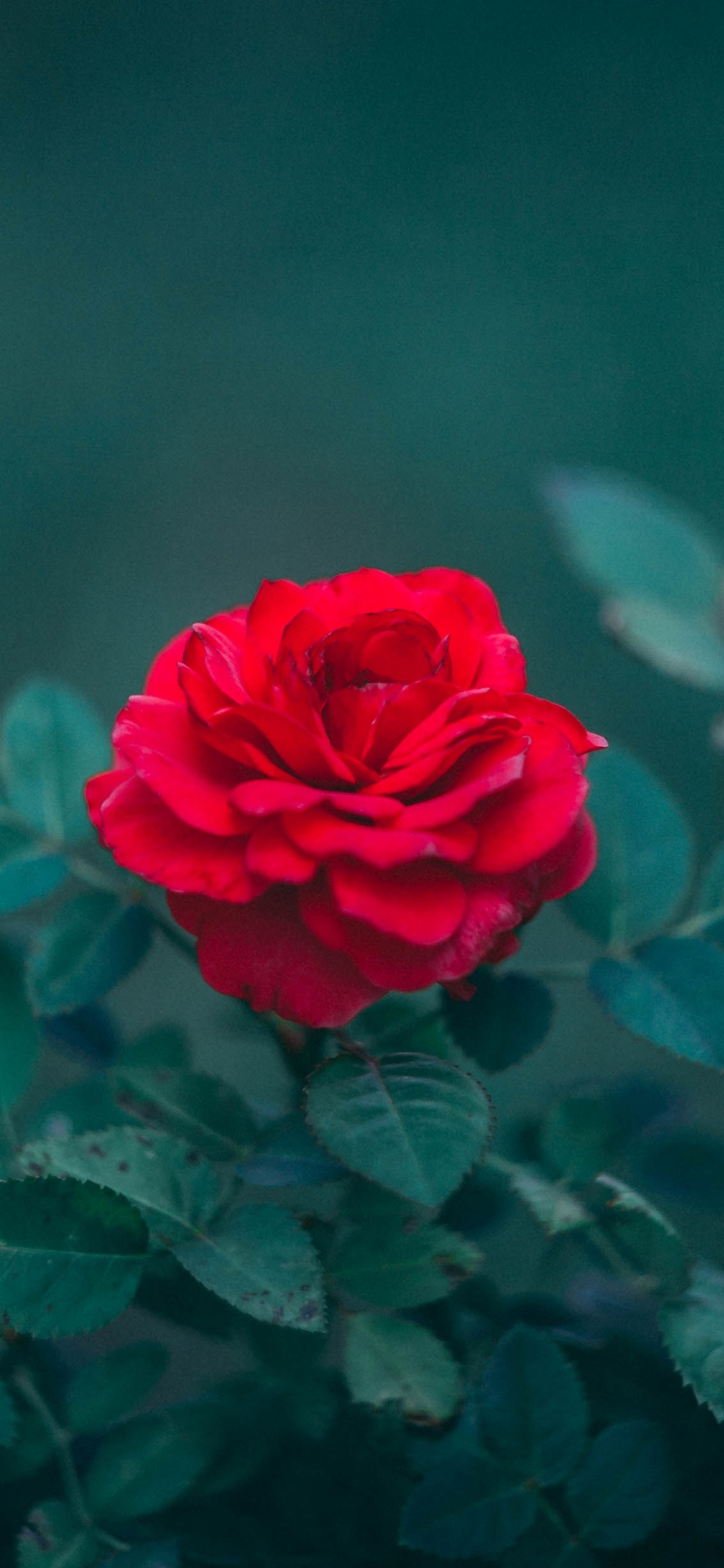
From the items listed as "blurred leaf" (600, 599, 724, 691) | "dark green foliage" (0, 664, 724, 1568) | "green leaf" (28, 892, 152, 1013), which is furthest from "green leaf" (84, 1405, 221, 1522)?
"blurred leaf" (600, 599, 724, 691)

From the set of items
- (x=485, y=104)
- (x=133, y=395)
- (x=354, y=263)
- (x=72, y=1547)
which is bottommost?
(x=72, y=1547)

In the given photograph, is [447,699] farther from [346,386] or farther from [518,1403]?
[346,386]

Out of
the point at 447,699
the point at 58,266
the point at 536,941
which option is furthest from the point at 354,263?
the point at 447,699

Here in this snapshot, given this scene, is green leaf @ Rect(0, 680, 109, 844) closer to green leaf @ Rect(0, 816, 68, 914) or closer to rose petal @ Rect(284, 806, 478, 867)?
green leaf @ Rect(0, 816, 68, 914)

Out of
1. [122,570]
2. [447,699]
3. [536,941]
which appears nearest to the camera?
[447,699]

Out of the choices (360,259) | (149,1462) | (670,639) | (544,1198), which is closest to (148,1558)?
(149,1462)

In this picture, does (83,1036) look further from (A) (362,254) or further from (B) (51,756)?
(A) (362,254)
